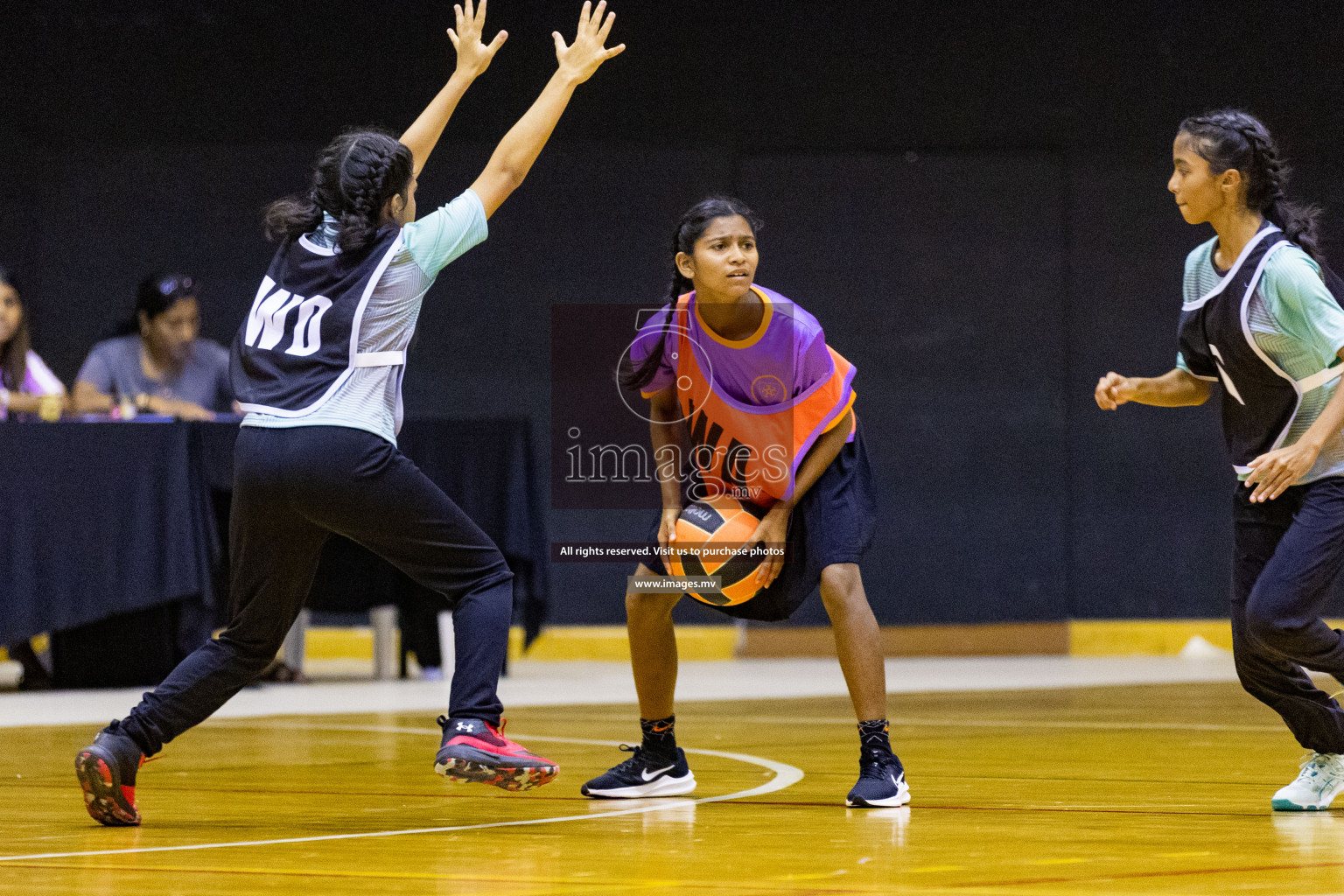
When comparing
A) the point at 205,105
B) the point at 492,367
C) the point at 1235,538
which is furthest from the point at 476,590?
the point at 205,105

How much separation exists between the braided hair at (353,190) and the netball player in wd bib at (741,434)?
768 millimetres

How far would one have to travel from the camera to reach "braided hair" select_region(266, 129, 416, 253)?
3973 millimetres

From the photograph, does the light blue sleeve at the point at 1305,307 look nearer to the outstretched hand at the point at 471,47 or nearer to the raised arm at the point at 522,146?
the raised arm at the point at 522,146

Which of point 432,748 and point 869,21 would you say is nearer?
point 432,748

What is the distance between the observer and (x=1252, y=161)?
4246 millimetres

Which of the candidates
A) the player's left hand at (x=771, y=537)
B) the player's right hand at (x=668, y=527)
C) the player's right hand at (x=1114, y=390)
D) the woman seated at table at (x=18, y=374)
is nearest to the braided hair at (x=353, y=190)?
the player's right hand at (x=668, y=527)

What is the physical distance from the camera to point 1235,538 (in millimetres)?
4336

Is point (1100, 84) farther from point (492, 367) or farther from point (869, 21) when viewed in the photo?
point (492, 367)

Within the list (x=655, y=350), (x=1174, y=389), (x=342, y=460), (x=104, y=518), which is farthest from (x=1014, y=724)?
(x=104, y=518)

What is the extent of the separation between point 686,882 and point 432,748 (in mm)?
2784

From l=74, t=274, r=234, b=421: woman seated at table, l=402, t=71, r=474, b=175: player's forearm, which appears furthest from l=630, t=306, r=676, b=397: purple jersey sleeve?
l=74, t=274, r=234, b=421: woman seated at table

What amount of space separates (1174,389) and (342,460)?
6.56 ft

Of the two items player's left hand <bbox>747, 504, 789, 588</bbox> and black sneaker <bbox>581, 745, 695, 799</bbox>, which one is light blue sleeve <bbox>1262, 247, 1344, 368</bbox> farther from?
black sneaker <bbox>581, 745, 695, 799</bbox>

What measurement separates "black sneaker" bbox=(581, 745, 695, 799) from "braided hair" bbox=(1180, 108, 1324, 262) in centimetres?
192
